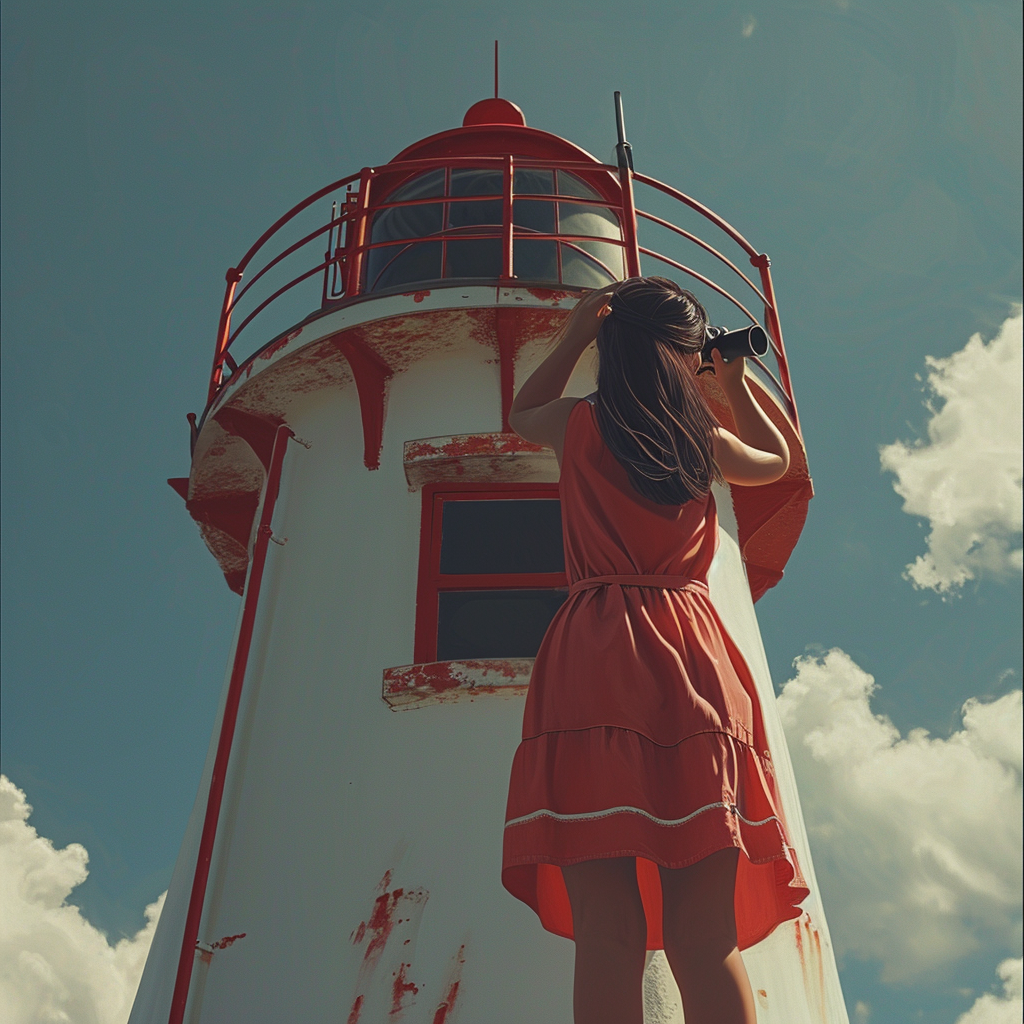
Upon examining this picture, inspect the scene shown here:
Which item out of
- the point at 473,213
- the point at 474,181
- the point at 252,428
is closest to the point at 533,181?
the point at 474,181

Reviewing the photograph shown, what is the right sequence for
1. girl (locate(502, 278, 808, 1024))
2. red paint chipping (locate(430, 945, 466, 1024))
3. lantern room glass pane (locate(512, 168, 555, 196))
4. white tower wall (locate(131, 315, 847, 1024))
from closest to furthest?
girl (locate(502, 278, 808, 1024)), red paint chipping (locate(430, 945, 466, 1024)), white tower wall (locate(131, 315, 847, 1024)), lantern room glass pane (locate(512, 168, 555, 196))

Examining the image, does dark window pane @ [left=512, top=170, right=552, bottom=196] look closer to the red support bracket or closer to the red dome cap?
the red dome cap

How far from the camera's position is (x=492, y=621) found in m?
5.25

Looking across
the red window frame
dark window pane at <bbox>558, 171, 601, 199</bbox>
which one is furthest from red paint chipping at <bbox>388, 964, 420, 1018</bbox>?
dark window pane at <bbox>558, 171, 601, 199</bbox>

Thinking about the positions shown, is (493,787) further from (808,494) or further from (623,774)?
(808,494)

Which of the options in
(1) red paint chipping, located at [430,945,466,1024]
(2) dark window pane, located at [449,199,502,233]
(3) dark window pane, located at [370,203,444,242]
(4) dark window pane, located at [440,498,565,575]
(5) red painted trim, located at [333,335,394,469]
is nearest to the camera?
(1) red paint chipping, located at [430,945,466,1024]

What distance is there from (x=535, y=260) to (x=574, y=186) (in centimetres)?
121

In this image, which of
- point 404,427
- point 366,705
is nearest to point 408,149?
point 404,427

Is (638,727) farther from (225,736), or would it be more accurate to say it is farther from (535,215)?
(535,215)

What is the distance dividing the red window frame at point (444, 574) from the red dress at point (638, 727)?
2.22m

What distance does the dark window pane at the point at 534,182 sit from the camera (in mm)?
7605

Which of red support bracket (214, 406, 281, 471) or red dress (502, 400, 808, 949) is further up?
red support bracket (214, 406, 281, 471)

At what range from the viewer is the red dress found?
226cm

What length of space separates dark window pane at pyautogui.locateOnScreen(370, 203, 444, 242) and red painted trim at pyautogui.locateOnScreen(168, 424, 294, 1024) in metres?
2.15
